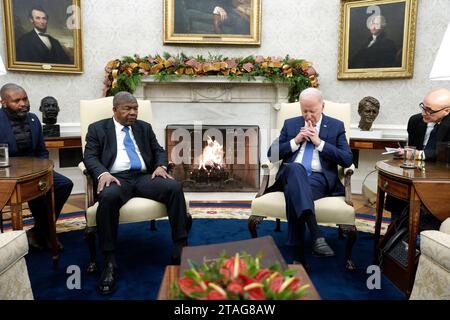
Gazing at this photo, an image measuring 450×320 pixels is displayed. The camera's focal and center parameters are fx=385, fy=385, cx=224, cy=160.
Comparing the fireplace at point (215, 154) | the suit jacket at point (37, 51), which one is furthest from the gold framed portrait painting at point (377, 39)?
the suit jacket at point (37, 51)

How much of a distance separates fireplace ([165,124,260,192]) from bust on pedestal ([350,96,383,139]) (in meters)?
1.38

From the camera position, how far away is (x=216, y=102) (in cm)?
535

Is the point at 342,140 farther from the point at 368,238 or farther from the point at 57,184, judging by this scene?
the point at 57,184

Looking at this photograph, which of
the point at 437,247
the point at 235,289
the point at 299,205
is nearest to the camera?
the point at 235,289

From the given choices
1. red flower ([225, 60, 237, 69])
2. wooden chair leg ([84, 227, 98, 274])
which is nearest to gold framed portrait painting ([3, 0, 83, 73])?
red flower ([225, 60, 237, 69])

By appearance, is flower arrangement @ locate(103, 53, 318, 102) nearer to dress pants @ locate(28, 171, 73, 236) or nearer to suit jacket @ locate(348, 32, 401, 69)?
suit jacket @ locate(348, 32, 401, 69)

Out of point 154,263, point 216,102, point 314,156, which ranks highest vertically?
point 216,102

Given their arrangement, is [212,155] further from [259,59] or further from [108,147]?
[108,147]

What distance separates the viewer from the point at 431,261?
1.97 meters

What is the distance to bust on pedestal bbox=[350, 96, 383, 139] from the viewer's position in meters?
4.77

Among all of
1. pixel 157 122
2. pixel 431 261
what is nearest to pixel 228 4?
pixel 157 122

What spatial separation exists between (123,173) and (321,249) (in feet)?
5.30

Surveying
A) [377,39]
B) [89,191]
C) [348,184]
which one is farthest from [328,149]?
[377,39]

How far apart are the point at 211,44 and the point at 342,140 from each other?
9.39 ft
